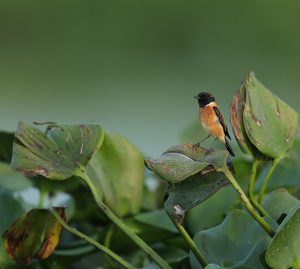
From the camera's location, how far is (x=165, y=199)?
874mm

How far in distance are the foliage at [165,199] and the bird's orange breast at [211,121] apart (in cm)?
2

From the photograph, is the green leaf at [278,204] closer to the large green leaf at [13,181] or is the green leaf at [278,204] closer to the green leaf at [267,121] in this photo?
the green leaf at [267,121]

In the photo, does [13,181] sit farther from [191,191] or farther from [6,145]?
[191,191]

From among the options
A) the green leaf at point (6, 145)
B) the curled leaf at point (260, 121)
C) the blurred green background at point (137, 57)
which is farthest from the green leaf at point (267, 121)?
the blurred green background at point (137, 57)

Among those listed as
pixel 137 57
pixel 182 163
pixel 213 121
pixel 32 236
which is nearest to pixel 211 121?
pixel 213 121

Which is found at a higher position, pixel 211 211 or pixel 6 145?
pixel 6 145

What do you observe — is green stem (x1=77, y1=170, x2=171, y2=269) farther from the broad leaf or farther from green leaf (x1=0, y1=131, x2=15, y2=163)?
green leaf (x1=0, y1=131, x2=15, y2=163)

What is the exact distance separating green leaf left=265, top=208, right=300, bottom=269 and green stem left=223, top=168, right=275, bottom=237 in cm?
5

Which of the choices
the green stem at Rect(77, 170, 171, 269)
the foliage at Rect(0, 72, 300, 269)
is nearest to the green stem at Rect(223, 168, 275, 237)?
the foliage at Rect(0, 72, 300, 269)

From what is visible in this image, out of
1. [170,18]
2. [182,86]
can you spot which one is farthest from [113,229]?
[170,18]

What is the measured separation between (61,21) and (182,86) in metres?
0.87

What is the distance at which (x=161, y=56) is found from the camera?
428cm

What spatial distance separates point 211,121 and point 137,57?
11.3 ft

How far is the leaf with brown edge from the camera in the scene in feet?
3.10
